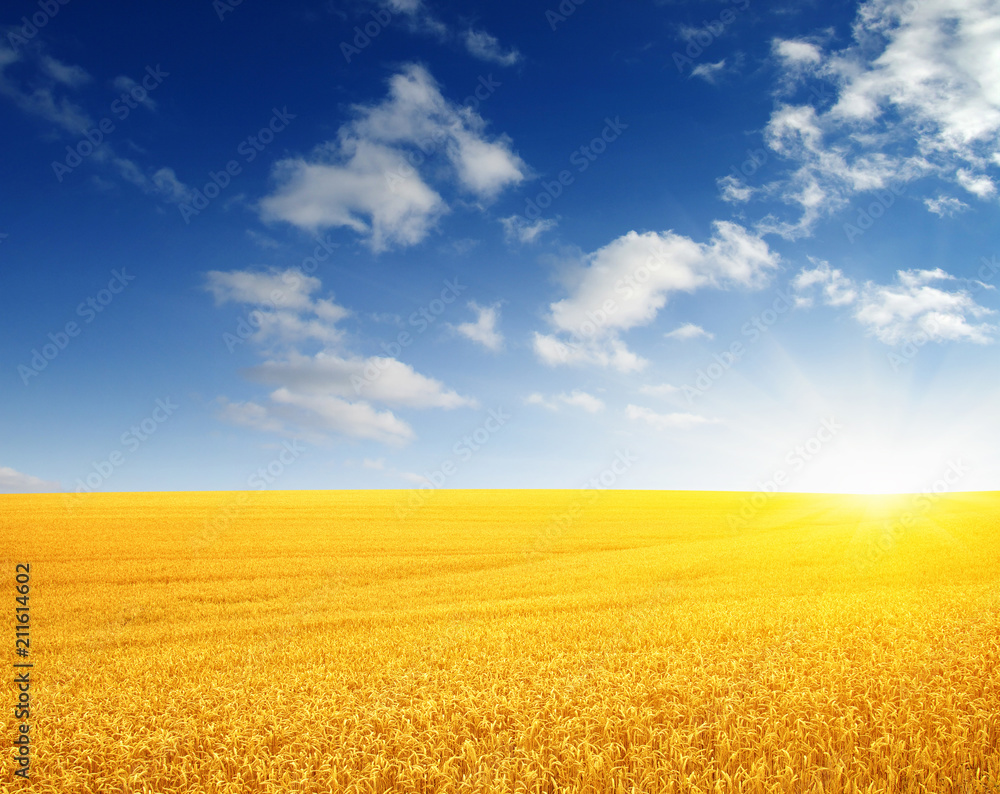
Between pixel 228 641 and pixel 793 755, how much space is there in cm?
969

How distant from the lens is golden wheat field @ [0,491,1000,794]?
488 cm

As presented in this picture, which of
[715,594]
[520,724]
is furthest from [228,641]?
[715,594]

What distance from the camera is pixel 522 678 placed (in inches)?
265

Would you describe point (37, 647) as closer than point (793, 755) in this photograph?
No

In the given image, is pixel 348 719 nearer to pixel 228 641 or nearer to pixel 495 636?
pixel 495 636

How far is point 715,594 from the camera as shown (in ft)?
44.3

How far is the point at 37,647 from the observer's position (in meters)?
10.7

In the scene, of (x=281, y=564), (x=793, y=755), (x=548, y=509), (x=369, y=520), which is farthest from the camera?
(x=548, y=509)

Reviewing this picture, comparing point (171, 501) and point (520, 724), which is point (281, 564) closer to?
point (520, 724)

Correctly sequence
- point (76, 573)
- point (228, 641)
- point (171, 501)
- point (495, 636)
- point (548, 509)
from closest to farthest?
point (495, 636)
point (228, 641)
point (76, 573)
point (548, 509)
point (171, 501)

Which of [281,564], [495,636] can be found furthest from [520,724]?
[281,564]

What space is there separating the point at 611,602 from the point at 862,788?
27.9 feet

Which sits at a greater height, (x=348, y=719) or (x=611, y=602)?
(x=348, y=719)

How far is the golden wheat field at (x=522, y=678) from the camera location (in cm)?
488
